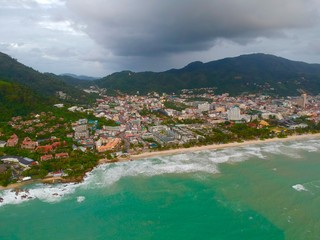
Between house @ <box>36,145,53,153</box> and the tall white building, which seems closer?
house @ <box>36,145,53,153</box>


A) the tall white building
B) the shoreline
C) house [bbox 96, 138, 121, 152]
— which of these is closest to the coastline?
the shoreline

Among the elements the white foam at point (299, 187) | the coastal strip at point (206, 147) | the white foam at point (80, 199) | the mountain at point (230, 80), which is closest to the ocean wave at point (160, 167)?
the white foam at point (299, 187)

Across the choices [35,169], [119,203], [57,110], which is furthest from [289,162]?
[57,110]

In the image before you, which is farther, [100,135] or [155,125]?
[155,125]

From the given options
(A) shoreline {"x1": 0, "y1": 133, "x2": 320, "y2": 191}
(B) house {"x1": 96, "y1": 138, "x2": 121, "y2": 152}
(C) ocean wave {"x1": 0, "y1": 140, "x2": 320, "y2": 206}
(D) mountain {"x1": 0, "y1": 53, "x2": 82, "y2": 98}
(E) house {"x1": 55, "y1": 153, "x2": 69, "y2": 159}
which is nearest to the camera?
(C) ocean wave {"x1": 0, "y1": 140, "x2": 320, "y2": 206}

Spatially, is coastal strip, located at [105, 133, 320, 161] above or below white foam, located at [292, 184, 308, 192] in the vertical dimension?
above

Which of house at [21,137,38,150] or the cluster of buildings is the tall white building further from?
house at [21,137,38,150]

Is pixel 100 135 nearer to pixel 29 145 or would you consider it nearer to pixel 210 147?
pixel 29 145

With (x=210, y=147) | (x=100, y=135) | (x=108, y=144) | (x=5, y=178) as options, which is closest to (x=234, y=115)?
(x=210, y=147)
